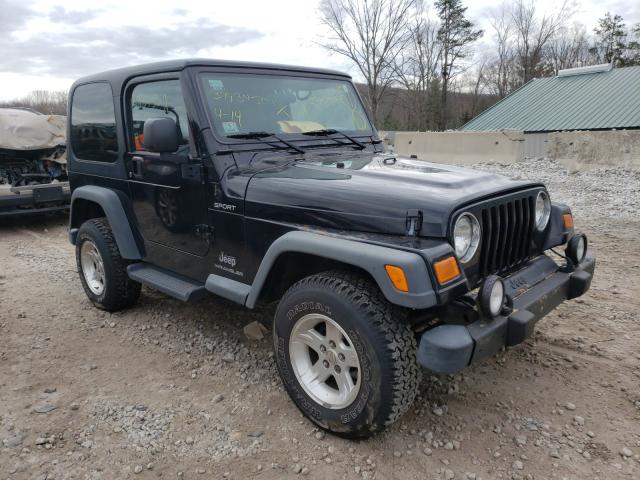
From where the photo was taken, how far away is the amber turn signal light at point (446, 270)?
7.41 ft

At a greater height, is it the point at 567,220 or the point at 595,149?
the point at 595,149

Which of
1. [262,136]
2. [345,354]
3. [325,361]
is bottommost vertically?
[325,361]

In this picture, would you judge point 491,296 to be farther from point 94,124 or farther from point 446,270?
point 94,124

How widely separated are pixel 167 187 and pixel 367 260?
186 centimetres

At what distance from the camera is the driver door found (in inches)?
132

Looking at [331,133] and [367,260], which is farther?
[331,133]

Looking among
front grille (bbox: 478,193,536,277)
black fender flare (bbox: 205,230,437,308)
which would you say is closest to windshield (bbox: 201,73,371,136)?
black fender flare (bbox: 205,230,437,308)

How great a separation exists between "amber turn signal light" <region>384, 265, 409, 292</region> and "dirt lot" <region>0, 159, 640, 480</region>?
98 centimetres

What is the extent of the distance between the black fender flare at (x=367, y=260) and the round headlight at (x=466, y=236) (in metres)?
0.31

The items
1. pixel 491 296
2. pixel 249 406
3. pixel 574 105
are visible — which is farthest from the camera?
pixel 574 105

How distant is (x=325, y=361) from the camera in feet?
8.88

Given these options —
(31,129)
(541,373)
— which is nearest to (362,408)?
(541,373)

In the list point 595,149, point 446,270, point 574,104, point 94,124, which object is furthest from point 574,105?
point 446,270

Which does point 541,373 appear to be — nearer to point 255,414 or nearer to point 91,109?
point 255,414
